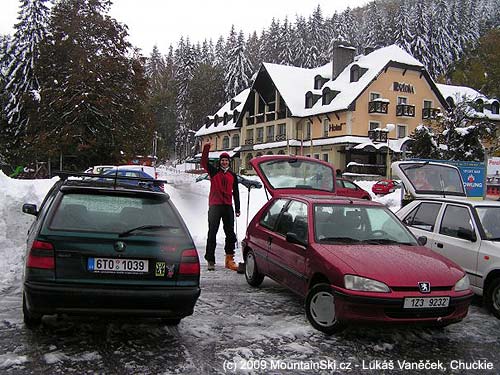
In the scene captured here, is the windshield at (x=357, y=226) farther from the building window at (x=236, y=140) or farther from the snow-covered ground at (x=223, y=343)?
the building window at (x=236, y=140)

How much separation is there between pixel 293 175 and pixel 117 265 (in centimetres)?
481

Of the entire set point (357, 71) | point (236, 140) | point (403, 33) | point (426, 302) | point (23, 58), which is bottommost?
point (426, 302)

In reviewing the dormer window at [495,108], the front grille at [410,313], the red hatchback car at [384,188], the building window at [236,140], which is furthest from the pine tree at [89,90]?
the dormer window at [495,108]

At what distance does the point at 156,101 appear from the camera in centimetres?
8894

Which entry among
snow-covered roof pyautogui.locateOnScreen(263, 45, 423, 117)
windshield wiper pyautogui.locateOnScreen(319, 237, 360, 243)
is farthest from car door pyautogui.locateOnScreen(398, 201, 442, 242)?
snow-covered roof pyautogui.locateOnScreen(263, 45, 423, 117)

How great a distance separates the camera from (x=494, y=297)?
5953 mm

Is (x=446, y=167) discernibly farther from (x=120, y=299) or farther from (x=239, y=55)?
(x=239, y=55)

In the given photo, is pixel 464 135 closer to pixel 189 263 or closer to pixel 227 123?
pixel 189 263

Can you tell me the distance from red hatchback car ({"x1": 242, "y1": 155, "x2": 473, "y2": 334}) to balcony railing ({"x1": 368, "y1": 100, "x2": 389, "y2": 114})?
38.4 meters

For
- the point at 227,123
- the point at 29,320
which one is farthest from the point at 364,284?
the point at 227,123

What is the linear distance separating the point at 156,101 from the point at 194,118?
1106 centimetres

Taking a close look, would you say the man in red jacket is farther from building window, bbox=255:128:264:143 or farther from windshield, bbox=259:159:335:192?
building window, bbox=255:128:264:143

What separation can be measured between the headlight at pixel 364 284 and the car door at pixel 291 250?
843 millimetres

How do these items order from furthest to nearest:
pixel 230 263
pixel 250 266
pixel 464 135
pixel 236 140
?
pixel 236 140, pixel 464 135, pixel 230 263, pixel 250 266
